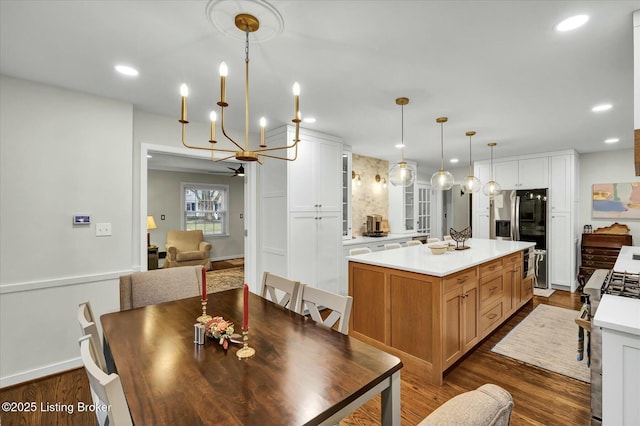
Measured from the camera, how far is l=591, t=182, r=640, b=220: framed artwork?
498cm

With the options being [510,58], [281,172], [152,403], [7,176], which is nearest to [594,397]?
[510,58]

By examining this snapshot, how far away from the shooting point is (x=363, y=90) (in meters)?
2.56

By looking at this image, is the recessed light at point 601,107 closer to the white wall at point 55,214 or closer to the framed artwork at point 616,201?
the framed artwork at point 616,201

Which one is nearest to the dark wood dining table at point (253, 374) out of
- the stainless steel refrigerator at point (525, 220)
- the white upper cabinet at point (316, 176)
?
the white upper cabinet at point (316, 176)

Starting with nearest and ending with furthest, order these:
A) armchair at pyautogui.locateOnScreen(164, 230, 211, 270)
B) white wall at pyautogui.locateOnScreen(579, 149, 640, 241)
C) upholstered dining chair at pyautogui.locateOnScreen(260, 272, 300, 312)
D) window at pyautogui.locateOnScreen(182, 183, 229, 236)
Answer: upholstered dining chair at pyautogui.locateOnScreen(260, 272, 300, 312), white wall at pyautogui.locateOnScreen(579, 149, 640, 241), armchair at pyautogui.locateOnScreen(164, 230, 211, 270), window at pyautogui.locateOnScreen(182, 183, 229, 236)

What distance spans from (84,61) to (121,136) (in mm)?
854

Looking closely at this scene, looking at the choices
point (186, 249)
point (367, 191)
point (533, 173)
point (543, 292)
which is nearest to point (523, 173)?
point (533, 173)

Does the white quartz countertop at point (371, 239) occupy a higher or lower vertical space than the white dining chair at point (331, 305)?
higher

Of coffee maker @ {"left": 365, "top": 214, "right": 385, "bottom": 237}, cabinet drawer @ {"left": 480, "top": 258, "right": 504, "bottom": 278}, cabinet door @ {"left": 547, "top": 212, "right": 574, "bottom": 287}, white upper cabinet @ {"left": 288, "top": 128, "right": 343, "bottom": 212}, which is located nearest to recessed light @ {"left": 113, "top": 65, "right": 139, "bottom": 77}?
white upper cabinet @ {"left": 288, "top": 128, "right": 343, "bottom": 212}

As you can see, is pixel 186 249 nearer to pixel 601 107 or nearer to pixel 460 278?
pixel 460 278

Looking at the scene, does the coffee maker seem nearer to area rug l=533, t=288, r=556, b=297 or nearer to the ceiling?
the ceiling

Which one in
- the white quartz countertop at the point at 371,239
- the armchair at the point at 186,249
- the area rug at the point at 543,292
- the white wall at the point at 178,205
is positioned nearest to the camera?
the white quartz countertop at the point at 371,239

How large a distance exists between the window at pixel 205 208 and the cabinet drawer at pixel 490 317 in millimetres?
6638

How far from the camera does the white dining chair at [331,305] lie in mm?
1502
